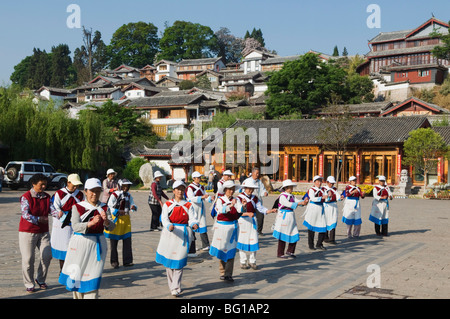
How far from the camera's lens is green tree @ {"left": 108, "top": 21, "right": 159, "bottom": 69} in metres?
95.5

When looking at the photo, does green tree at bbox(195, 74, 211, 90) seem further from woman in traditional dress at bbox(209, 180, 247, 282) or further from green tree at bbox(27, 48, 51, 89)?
woman in traditional dress at bbox(209, 180, 247, 282)

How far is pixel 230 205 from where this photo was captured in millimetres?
7918

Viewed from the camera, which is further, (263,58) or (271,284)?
(263,58)

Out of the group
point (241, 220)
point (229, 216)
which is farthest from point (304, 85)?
point (229, 216)

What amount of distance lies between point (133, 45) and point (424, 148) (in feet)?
245

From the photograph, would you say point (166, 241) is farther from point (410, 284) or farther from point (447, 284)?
point (447, 284)

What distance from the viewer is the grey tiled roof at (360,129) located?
3712 cm

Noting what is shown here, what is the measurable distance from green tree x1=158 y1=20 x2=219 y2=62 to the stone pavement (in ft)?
271

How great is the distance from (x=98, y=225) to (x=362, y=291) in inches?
174

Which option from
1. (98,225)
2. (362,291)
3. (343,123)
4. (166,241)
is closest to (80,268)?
(98,225)

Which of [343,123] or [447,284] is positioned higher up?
[343,123]

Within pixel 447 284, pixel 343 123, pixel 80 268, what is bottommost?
pixel 447 284

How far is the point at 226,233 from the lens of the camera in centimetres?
799
